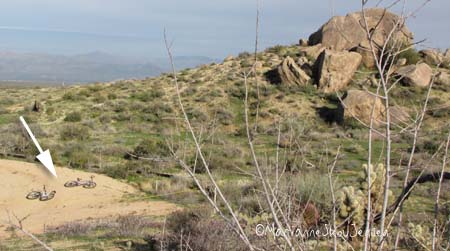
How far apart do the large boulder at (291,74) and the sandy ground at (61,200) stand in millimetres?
17937

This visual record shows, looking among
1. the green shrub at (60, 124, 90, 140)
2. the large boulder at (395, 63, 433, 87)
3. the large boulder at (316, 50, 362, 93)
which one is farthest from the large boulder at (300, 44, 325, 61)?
the green shrub at (60, 124, 90, 140)

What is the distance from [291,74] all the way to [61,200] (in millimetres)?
20710

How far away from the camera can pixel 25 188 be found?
15891 mm

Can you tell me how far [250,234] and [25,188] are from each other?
36.3ft

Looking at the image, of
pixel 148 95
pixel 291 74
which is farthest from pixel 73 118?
pixel 291 74

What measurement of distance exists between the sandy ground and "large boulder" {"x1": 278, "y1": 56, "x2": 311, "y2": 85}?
1794 centimetres

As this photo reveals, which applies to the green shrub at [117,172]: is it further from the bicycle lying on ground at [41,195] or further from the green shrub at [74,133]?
the green shrub at [74,133]

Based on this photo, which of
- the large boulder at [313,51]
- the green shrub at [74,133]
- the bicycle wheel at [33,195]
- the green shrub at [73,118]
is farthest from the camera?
the large boulder at [313,51]

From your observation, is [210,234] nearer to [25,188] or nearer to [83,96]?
[25,188]

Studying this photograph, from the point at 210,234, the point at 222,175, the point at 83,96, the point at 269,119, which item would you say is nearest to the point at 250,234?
the point at 210,234

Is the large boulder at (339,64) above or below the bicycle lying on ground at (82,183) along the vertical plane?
above

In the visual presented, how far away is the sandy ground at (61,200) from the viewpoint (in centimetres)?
1340

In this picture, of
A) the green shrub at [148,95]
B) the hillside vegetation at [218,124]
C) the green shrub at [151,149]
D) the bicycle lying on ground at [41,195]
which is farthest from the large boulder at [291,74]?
the bicycle lying on ground at [41,195]

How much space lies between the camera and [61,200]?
15062mm
